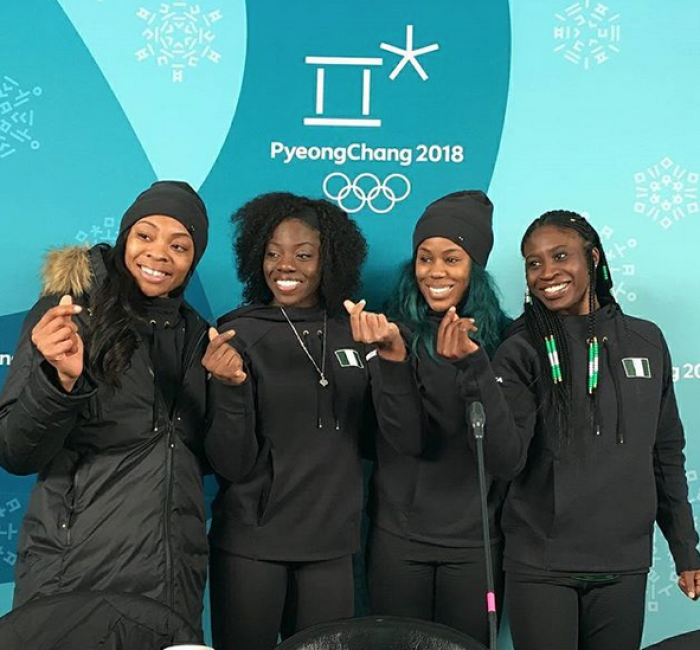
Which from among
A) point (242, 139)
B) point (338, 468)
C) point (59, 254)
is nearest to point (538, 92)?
point (242, 139)

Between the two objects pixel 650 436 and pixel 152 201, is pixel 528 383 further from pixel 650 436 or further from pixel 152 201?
pixel 152 201

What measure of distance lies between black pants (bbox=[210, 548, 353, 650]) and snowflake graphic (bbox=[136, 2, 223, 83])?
1.25 metres

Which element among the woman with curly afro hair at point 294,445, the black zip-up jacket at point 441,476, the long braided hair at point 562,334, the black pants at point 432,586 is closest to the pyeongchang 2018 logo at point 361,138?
the woman with curly afro hair at point 294,445

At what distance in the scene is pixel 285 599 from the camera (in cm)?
220

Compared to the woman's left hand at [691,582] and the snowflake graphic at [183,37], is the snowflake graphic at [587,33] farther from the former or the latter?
the woman's left hand at [691,582]

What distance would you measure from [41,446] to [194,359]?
397 mm

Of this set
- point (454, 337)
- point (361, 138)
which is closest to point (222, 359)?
point (454, 337)

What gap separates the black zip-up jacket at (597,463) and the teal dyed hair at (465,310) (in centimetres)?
10

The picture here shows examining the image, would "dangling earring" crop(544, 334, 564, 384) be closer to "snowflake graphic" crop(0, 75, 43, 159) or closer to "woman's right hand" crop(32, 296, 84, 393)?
"woman's right hand" crop(32, 296, 84, 393)

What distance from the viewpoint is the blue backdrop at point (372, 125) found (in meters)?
2.52

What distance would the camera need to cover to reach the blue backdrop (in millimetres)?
2518

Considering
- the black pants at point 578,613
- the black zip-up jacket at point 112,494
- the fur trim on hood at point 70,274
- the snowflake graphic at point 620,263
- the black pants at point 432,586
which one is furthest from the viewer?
the snowflake graphic at point 620,263

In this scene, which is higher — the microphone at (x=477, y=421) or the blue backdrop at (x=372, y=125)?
the blue backdrop at (x=372, y=125)

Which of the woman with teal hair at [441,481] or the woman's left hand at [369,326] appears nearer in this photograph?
the woman's left hand at [369,326]
